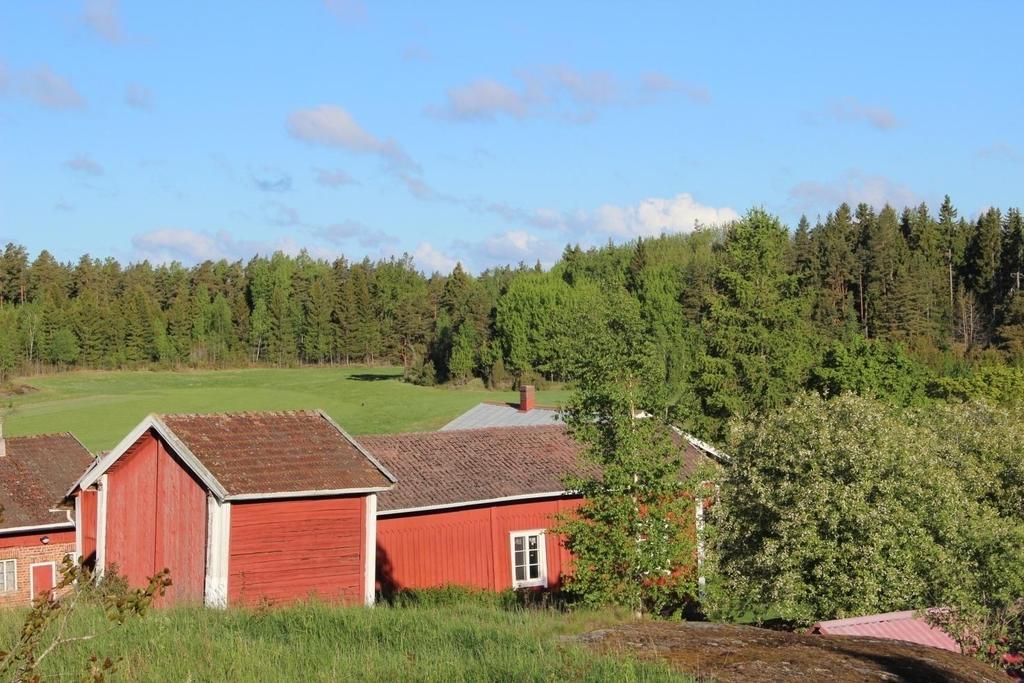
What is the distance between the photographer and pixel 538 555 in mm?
28312

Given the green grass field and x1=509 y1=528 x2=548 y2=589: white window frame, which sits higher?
the green grass field

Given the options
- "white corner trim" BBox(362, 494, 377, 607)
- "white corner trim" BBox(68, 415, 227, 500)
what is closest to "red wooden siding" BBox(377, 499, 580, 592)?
"white corner trim" BBox(362, 494, 377, 607)

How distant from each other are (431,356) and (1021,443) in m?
92.5

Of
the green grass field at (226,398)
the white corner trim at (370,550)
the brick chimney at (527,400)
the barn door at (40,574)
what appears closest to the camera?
the white corner trim at (370,550)

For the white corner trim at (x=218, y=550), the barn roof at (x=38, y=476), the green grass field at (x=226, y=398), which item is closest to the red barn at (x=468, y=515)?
the white corner trim at (x=218, y=550)

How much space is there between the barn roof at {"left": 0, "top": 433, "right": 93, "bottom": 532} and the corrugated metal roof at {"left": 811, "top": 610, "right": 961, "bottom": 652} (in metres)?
21.8

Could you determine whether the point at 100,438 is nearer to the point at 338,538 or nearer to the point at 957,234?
the point at 338,538

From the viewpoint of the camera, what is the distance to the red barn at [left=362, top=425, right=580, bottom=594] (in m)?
26.3

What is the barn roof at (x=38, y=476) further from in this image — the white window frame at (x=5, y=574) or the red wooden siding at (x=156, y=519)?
the red wooden siding at (x=156, y=519)

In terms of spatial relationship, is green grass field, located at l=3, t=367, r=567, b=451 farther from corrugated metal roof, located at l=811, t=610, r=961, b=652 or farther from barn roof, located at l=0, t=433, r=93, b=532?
corrugated metal roof, located at l=811, t=610, r=961, b=652

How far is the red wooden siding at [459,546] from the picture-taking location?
86.0ft

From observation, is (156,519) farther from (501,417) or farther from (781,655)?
(501,417)

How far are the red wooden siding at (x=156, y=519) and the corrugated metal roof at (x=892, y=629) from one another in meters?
10.9

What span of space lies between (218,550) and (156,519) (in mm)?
2327
